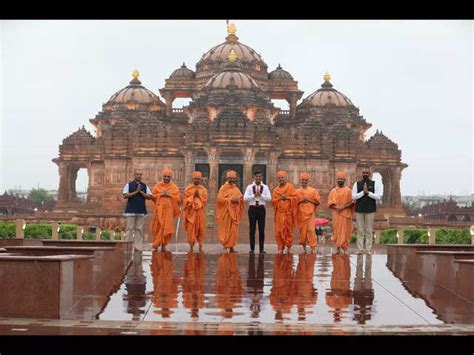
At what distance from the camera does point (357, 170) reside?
209ft

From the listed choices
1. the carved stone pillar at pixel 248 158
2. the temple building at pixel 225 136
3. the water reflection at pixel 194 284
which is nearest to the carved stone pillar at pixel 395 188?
the temple building at pixel 225 136

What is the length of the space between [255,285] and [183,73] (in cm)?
6127

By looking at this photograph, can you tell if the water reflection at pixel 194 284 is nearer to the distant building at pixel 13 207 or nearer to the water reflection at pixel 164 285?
the water reflection at pixel 164 285

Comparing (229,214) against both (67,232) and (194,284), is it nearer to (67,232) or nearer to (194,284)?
(194,284)

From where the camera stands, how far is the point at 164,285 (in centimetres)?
1384

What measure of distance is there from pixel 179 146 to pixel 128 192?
41.3m

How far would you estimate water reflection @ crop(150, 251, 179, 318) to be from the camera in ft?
38.7

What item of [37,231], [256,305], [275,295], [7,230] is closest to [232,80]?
[37,231]

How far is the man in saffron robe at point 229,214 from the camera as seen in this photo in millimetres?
21219

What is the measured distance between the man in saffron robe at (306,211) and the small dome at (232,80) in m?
43.5
